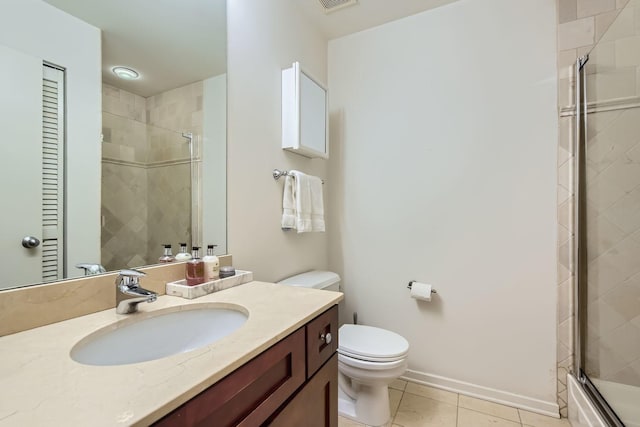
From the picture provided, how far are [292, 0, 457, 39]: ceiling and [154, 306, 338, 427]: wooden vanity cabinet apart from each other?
1.84 meters

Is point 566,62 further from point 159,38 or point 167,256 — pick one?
point 167,256

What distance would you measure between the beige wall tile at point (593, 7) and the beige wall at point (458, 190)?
0.11 meters

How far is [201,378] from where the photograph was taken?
0.49 m

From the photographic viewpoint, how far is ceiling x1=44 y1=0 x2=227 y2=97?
893mm

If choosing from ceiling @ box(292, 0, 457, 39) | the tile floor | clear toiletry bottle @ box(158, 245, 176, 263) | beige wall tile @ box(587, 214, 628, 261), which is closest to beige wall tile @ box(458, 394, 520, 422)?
the tile floor

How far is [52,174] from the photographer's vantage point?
0.77m

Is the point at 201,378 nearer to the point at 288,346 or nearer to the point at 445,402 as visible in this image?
the point at 288,346

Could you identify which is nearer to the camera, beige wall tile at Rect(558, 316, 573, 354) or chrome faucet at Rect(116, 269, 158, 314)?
chrome faucet at Rect(116, 269, 158, 314)

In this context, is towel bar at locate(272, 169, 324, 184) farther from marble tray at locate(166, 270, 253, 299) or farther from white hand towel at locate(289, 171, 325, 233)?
marble tray at locate(166, 270, 253, 299)

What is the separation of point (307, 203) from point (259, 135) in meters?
0.47

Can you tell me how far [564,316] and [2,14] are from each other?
245cm

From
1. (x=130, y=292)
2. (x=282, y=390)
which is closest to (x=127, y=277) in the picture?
(x=130, y=292)

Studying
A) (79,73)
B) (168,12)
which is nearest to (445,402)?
(79,73)

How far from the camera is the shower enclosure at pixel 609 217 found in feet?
4.38
